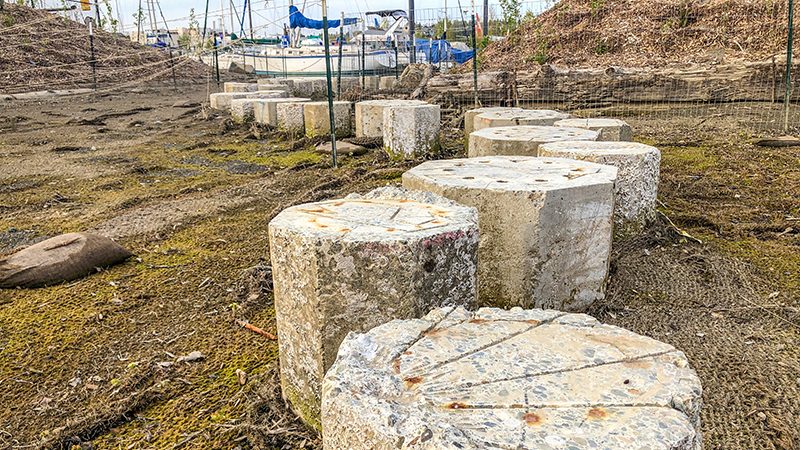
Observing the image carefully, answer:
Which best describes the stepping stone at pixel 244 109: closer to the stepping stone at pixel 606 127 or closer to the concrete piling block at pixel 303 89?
the concrete piling block at pixel 303 89

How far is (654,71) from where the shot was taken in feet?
33.8

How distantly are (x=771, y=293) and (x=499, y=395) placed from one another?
2.82 metres

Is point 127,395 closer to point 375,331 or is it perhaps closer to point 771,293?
point 375,331

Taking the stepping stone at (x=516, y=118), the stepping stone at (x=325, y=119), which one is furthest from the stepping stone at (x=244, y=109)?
the stepping stone at (x=516, y=118)

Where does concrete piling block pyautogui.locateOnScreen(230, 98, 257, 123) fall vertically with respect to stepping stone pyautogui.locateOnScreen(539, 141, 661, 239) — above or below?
above

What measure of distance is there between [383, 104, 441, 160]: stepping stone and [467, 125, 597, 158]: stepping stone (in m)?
2.27

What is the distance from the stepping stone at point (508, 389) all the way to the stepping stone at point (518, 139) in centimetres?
318

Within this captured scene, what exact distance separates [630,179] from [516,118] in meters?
2.82

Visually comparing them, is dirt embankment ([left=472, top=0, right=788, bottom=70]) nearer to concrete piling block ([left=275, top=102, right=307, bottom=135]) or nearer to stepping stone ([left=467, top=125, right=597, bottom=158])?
concrete piling block ([left=275, top=102, right=307, bottom=135])

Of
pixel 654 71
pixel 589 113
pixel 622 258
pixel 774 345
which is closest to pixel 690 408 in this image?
pixel 774 345

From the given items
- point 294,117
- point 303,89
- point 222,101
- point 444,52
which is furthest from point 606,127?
point 444,52

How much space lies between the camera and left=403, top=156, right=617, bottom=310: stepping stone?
3.11 meters

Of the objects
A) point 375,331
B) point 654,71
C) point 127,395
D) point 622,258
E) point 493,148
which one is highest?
point 654,71

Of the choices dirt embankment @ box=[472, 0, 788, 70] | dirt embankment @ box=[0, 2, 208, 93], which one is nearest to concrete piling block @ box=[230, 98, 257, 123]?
dirt embankment @ box=[472, 0, 788, 70]
